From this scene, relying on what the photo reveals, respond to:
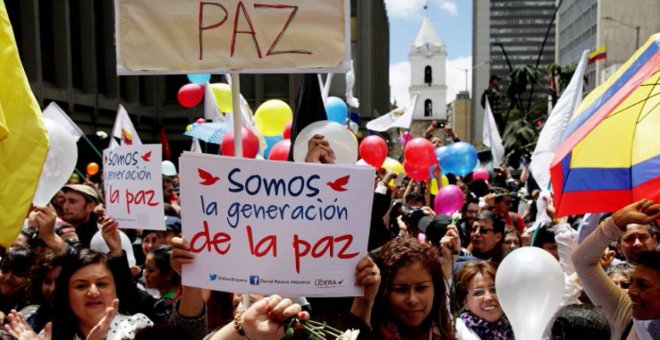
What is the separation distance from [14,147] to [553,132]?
5890 millimetres

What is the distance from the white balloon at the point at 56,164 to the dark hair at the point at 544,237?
3.48m

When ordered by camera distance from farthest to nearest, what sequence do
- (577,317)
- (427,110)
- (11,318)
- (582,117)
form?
(427,110), (582,117), (577,317), (11,318)

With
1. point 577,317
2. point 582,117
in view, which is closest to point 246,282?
point 577,317

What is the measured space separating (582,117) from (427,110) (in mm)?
141293

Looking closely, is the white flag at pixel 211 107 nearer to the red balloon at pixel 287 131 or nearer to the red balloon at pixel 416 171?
the red balloon at pixel 287 131

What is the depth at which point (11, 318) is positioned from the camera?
2861mm

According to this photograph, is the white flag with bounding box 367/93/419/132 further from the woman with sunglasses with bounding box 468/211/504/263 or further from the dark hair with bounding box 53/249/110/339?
the dark hair with bounding box 53/249/110/339

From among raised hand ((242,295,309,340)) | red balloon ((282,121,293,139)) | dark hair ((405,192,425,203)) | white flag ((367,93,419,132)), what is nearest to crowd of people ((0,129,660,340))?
raised hand ((242,295,309,340))

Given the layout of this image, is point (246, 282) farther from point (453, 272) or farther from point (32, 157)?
point (453, 272)

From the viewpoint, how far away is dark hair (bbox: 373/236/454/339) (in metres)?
3.23

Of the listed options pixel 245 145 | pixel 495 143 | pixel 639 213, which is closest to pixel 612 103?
pixel 639 213

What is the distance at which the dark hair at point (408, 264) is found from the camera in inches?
127

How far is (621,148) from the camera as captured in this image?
3.49 metres

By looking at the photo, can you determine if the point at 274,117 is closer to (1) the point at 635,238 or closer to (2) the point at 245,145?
(2) the point at 245,145
